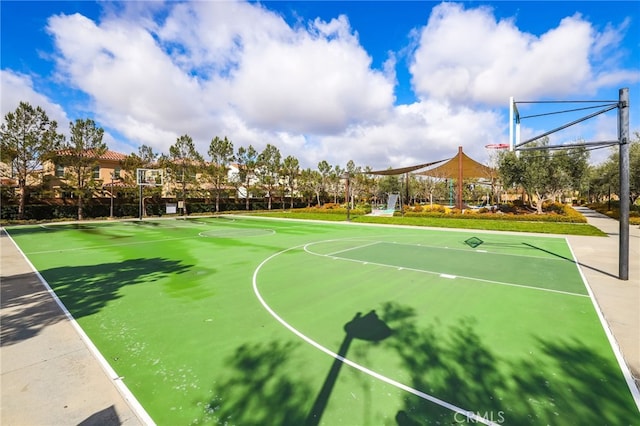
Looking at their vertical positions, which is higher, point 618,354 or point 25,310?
point 25,310

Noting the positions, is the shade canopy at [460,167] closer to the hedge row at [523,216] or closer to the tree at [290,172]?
the hedge row at [523,216]

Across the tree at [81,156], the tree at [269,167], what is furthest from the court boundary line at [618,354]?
the tree at [269,167]

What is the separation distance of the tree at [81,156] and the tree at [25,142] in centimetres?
133

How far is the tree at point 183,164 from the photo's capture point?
40769 millimetres

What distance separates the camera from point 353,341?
5.37 meters

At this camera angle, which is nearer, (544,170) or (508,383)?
(508,383)

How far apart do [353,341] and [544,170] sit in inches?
1188

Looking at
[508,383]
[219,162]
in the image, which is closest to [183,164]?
[219,162]

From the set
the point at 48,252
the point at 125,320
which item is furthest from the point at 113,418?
the point at 48,252

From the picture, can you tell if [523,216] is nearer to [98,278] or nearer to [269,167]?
[98,278]

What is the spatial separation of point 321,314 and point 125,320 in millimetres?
4095

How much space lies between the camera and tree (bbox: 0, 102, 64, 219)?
28.0m

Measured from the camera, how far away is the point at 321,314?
6.61 metres

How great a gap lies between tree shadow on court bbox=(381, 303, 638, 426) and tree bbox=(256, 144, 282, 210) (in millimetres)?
46080
